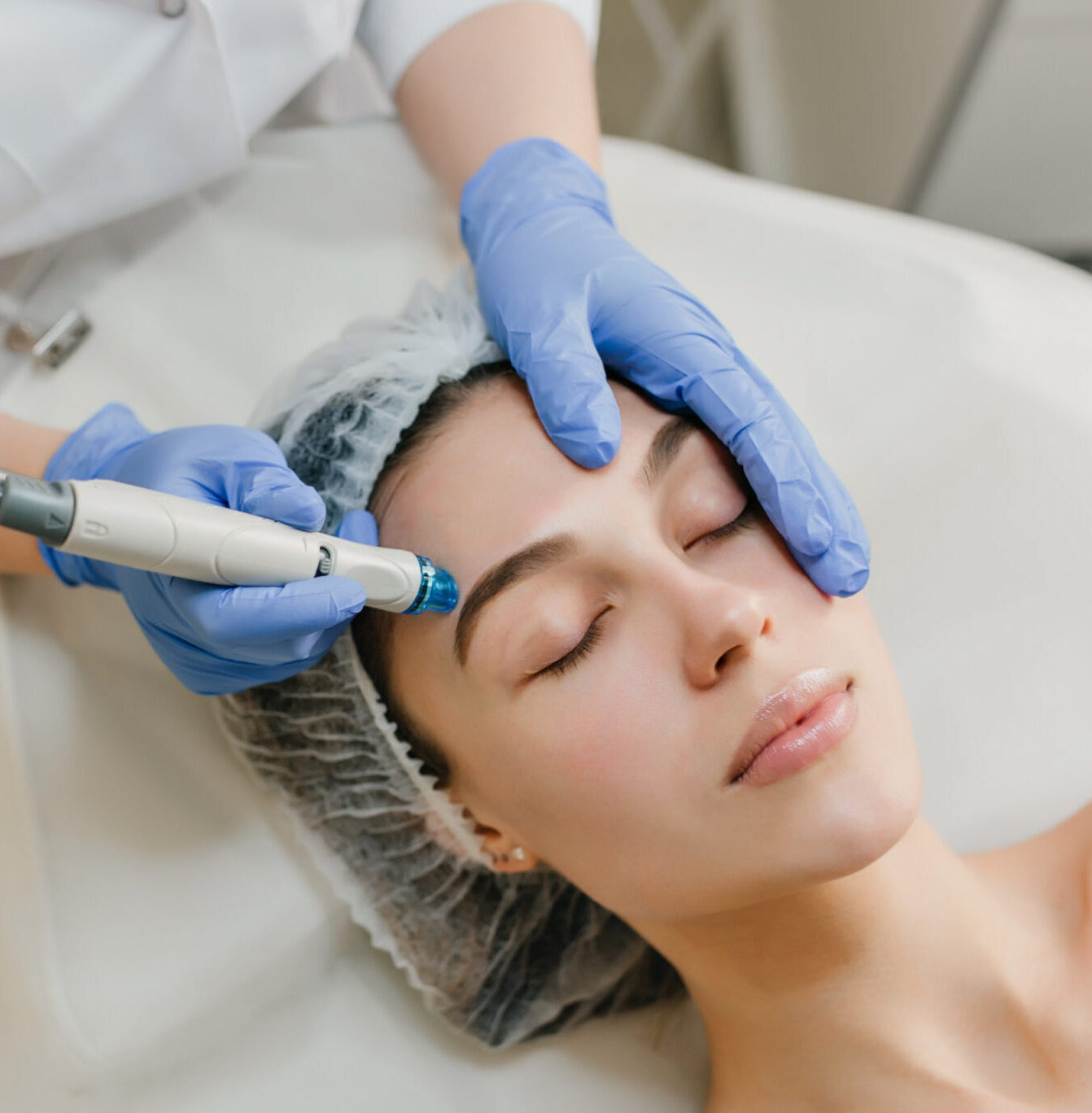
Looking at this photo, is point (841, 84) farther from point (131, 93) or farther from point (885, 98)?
point (131, 93)

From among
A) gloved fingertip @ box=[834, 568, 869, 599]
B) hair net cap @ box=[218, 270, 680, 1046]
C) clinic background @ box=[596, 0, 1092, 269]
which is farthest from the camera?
clinic background @ box=[596, 0, 1092, 269]

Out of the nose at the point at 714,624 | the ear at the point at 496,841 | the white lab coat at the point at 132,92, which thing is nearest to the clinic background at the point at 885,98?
the white lab coat at the point at 132,92

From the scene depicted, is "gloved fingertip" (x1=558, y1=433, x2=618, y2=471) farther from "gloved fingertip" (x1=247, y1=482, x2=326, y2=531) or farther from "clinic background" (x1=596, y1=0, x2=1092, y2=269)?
"clinic background" (x1=596, y1=0, x2=1092, y2=269)

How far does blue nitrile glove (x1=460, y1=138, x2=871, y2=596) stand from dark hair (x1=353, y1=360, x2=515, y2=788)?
66 millimetres

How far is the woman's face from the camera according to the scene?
94 centimetres

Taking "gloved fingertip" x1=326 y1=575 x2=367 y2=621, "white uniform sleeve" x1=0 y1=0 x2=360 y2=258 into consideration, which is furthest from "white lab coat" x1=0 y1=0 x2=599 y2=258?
"gloved fingertip" x1=326 y1=575 x2=367 y2=621

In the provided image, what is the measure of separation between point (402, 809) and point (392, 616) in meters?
0.29

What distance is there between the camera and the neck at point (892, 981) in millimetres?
1123

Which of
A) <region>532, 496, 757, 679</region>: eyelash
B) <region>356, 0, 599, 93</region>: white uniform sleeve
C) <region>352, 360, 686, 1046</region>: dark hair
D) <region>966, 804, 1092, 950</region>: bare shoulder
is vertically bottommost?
<region>352, 360, 686, 1046</region>: dark hair

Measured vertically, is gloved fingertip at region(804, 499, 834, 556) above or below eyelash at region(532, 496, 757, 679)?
above

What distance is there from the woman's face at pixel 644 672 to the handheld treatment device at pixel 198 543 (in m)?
0.07

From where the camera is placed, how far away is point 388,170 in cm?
159

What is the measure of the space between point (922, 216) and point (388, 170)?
3.65ft

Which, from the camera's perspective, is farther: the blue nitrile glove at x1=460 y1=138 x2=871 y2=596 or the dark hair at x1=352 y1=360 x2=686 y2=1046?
the dark hair at x1=352 y1=360 x2=686 y2=1046
